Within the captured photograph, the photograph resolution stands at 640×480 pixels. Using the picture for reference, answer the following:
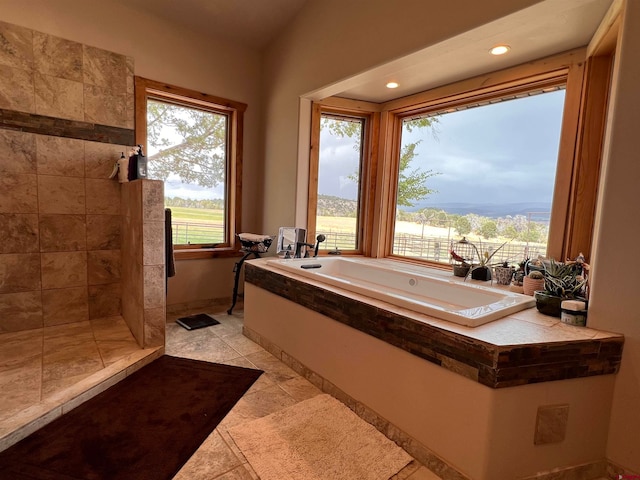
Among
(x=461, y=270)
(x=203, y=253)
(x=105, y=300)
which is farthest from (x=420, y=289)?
(x=105, y=300)

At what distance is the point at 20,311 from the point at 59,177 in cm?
116

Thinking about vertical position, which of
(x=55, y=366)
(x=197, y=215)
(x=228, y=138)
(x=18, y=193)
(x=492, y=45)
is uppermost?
(x=492, y=45)

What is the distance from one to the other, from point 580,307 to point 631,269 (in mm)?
261

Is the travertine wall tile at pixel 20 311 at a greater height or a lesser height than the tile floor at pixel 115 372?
greater

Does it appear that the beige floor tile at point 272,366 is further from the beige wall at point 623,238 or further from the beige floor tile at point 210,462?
the beige wall at point 623,238

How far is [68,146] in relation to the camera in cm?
280

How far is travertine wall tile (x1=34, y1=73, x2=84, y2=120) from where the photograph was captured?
2645 mm

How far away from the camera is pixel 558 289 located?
1.75 metres

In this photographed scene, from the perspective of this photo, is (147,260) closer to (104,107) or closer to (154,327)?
(154,327)

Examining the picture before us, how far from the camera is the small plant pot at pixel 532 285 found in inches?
81.5

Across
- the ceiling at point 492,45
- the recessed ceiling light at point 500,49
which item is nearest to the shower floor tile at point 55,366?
the ceiling at point 492,45

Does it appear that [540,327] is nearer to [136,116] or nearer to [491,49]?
[491,49]

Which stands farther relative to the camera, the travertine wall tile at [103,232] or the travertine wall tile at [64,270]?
the travertine wall tile at [103,232]

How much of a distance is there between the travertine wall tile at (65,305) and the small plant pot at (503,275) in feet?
11.6
